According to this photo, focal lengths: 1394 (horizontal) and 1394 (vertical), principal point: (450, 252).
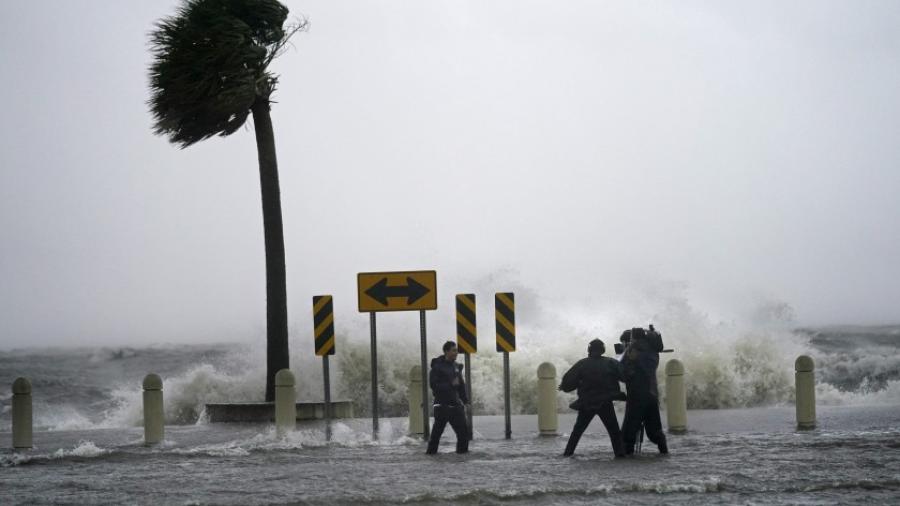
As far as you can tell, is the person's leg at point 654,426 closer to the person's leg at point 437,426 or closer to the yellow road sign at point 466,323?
the person's leg at point 437,426

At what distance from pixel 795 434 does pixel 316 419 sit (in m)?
10.3

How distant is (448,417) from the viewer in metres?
18.1

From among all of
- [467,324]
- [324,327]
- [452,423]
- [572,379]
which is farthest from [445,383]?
[324,327]

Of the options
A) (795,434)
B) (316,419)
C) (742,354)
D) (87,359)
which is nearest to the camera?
(795,434)

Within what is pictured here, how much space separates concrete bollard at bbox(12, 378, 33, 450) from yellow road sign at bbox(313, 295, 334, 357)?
4.35 m

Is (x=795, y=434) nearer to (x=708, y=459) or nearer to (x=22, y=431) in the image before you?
(x=708, y=459)

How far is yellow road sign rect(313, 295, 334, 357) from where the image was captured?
20.8 meters

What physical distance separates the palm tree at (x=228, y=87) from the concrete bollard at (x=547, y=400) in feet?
25.5

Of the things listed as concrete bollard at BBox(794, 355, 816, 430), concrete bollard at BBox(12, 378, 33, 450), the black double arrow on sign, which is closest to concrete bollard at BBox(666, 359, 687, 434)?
concrete bollard at BBox(794, 355, 816, 430)

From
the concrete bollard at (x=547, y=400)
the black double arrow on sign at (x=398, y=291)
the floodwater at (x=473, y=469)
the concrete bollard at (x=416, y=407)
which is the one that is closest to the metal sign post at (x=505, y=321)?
the concrete bollard at (x=547, y=400)

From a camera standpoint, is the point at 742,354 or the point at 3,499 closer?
the point at 3,499

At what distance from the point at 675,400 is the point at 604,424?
4389mm

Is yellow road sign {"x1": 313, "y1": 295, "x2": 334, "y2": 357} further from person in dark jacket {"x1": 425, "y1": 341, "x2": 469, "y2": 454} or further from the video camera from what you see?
the video camera

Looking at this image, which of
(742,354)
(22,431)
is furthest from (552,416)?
(742,354)
